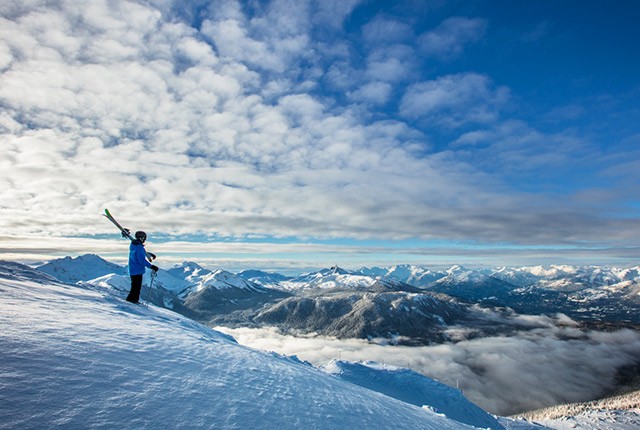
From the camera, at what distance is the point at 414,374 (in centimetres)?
4147

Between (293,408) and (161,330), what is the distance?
5.83m

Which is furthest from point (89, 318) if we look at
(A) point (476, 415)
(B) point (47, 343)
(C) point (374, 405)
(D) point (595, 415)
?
(D) point (595, 415)

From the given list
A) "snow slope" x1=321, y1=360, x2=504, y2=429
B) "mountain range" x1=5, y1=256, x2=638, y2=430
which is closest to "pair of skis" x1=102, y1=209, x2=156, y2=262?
"mountain range" x1=5, y1=256, x2=638, y2=430

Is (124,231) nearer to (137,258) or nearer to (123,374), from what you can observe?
(137,258)

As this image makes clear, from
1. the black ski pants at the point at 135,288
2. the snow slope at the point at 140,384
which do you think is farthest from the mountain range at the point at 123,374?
the black ski pants at the point at 135,288

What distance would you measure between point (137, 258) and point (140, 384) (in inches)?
455

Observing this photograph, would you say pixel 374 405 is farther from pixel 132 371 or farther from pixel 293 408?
pixel 132 371

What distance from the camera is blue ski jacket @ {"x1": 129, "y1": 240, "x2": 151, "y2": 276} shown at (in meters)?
15.0

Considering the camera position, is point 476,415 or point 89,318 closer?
point 89,318

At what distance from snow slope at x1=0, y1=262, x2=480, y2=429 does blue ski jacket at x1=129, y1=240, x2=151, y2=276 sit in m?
5.07

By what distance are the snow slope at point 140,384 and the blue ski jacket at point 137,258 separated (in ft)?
16.6

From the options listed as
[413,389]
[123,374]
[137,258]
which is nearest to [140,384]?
[123,374]

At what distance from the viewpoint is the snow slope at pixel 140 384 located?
14.1 feet

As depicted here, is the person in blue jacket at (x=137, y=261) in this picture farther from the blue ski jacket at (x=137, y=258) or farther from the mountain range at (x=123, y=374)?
the mountain range at (x=123, y=374)
